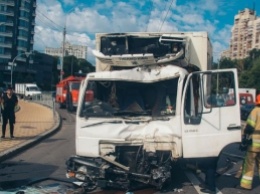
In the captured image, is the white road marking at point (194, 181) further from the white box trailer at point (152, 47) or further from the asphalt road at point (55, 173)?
the white box trailer at point (152, 47)

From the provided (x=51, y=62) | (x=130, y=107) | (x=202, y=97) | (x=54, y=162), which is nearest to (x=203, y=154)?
(x=202, y=97)

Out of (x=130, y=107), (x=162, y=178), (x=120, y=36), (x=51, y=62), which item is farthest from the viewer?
(x=51, y=62)

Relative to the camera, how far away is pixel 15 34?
85.9m

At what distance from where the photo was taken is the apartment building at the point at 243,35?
101619mm

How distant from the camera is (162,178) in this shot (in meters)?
6.03

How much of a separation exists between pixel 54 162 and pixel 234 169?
13.7 feet

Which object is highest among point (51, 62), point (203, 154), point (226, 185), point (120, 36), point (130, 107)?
point (51, 62)

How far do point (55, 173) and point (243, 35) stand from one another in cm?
10922

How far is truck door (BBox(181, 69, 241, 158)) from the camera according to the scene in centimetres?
627

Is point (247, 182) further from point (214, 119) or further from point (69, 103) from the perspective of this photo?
point (69, 103)

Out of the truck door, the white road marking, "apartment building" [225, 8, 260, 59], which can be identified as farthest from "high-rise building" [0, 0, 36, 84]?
the truck door

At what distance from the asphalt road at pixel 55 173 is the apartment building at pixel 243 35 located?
95402 mm

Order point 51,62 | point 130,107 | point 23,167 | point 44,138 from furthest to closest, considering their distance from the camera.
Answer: point 51,62, point 44,138, point 23,167, point 130,107

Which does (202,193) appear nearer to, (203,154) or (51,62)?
(203,154)
